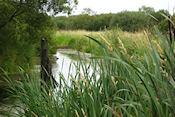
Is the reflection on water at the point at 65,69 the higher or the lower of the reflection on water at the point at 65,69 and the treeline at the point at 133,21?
the lower

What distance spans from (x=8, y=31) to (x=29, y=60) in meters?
1.18

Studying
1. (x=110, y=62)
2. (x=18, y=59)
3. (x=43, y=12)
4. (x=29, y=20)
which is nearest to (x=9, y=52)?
(x=18, y=59)

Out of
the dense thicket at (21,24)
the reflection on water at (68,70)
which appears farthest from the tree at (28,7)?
the reflection on water at (68,70)

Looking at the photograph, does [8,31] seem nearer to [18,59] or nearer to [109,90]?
[18,59]

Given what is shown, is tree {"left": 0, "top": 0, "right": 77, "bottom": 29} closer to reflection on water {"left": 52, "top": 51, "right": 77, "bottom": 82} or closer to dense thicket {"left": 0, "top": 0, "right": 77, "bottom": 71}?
dense thicket {"left": 0, "top": 0, "right": 77, "bottom": 71}

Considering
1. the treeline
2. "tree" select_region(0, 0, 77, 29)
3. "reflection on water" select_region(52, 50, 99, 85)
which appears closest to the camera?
"reflection on water" select_region(52, 50, 99, 85)

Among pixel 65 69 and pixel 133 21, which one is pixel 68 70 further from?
pixel 133 21

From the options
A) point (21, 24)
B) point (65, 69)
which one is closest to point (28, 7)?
point (21, 24)

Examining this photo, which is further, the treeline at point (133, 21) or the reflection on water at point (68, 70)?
the treeline at point (133, 21)

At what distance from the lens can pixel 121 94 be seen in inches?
61.8

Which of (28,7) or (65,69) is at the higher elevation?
(28,7)

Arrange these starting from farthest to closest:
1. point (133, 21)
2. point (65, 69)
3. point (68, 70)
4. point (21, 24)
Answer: point (133, 21)
point (21, 24)
point (65, 69)
point (68, 70)

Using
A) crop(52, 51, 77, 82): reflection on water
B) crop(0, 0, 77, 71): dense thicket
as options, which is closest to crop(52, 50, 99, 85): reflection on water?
crop(52, 51, 77, 82): reflection on water

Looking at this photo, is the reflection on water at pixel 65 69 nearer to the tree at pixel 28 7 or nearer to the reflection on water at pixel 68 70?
the reflection on water at pixel 68 70
